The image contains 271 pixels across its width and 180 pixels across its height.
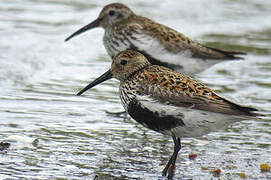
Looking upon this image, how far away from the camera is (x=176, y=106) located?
19.6 feet

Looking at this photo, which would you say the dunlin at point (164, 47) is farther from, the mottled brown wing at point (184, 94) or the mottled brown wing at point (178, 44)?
the mottled brown wing at point (184, 94)

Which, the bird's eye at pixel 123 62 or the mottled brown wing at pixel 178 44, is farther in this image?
the mottled brown wing at pixel 178 44

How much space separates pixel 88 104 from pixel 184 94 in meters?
2.73

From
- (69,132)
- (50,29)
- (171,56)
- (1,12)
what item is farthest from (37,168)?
(1,12)

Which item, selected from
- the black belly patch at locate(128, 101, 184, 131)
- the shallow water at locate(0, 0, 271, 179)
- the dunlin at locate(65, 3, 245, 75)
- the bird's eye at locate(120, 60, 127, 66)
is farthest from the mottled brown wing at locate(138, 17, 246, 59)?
the black belly patch at locate(128, 101, 184, 131)

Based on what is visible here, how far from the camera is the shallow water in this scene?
20.2 feet

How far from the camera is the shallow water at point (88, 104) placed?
20.2 ft

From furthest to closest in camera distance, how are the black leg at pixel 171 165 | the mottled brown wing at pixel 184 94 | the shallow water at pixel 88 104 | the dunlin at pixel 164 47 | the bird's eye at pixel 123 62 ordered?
the dunlin at pixel 164 47 → the bird's eye at pixel 123 62 → the shallow water at pixel 88 104 → the black leg at pixel 171 165 → the mottled brown wing at pixel 184 94

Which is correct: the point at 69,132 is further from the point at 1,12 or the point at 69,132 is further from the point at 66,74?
the point at 1,12

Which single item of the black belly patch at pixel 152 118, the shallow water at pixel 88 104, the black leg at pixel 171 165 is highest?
the black belly patch at pixel 152 118

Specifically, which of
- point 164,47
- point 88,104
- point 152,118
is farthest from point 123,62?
point 164,47

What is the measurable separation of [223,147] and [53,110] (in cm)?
239

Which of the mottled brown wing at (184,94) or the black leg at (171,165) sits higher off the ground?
the mottled brown wing at (184,94)

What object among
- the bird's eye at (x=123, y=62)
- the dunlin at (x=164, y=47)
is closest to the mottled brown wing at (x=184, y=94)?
the bird's eye at (x=123, y=62)
